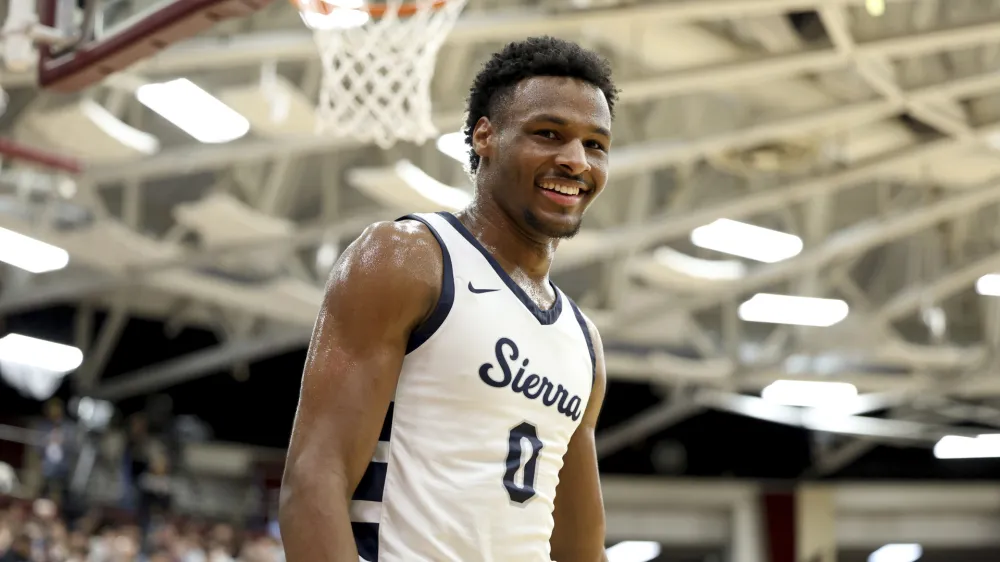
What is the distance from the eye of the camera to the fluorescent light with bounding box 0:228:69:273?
1434 centimetres

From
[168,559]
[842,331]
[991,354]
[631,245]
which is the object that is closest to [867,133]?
[631,245]

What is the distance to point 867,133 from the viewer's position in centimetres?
1520

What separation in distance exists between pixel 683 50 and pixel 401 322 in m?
10.5

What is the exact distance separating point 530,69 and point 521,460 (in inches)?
29.1

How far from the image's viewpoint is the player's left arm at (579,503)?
2.90 metres

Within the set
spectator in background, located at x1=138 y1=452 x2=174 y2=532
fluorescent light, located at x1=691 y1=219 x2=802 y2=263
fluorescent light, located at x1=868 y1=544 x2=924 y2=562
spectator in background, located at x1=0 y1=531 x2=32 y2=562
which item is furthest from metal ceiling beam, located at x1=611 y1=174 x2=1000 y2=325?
fluorescent light, located at x1=868 y1=544 x2=924 y2=562

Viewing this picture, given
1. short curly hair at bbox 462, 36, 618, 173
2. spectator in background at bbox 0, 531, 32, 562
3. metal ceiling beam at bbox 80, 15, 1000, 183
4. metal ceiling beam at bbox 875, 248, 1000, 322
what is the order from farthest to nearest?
metal ceiling beam at bbox 875, 248, 1000, 322 → spectator in background at bbox 0, 531, 32, 562 → metal ceiling beam at bbox 80, 15, 1000, 183 → short curly hair at bbox 462, 36, 618, 173

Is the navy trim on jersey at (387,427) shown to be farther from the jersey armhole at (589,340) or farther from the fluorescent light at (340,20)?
the fluorescent light at (340,20)

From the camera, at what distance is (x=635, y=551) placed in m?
25.7

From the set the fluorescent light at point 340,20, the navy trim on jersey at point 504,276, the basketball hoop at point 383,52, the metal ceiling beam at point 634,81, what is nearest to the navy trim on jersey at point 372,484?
the navy trim on jersey at point 504,276

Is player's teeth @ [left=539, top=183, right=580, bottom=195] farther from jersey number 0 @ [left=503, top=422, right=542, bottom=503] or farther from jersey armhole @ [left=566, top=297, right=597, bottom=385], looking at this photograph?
jersey number 0 @ [left=503, top=422, right=542, bottom=503]

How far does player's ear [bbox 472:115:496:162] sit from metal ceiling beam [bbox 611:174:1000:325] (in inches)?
528

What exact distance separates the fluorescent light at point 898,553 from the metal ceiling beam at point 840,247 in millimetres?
10290

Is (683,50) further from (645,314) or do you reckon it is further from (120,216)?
(120,216)
